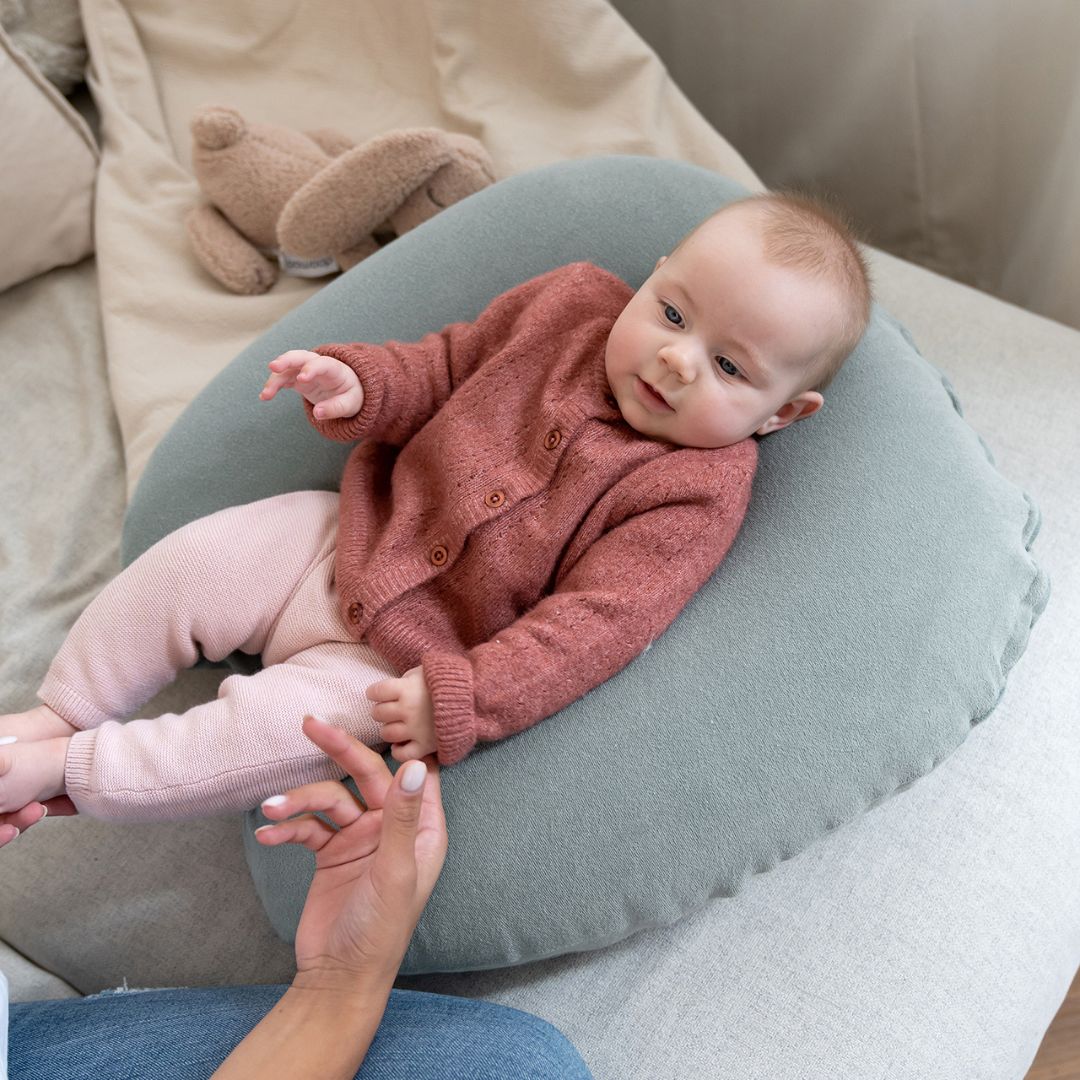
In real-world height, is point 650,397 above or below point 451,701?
above

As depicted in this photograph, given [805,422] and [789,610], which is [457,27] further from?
[789,610]

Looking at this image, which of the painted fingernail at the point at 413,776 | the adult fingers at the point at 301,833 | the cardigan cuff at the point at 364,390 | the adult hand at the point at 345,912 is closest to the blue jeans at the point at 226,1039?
the adult hand at the point at 345,912

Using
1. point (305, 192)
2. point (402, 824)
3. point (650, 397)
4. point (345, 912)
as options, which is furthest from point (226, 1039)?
point (305, 192)

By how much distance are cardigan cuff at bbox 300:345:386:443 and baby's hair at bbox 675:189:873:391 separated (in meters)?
0.42

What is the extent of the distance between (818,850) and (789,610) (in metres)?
0.27

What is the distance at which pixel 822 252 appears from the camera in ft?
3.35

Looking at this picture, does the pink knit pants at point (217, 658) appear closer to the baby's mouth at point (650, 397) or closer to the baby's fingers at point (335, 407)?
the baby's fingers at point (335, 407)

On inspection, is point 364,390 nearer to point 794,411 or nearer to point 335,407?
point 335,407

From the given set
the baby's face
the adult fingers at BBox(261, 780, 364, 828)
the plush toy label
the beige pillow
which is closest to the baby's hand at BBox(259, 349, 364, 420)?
the baby's face

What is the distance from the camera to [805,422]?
3.77ft

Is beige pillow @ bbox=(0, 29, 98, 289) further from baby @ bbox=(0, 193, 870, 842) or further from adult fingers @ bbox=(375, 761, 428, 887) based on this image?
adult fingers @ bbox=(375, 761, 428, 887)

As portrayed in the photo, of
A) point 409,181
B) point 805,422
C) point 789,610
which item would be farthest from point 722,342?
point 409,181

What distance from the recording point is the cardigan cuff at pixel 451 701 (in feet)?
3.03

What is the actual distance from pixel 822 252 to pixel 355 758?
2.26 ft
